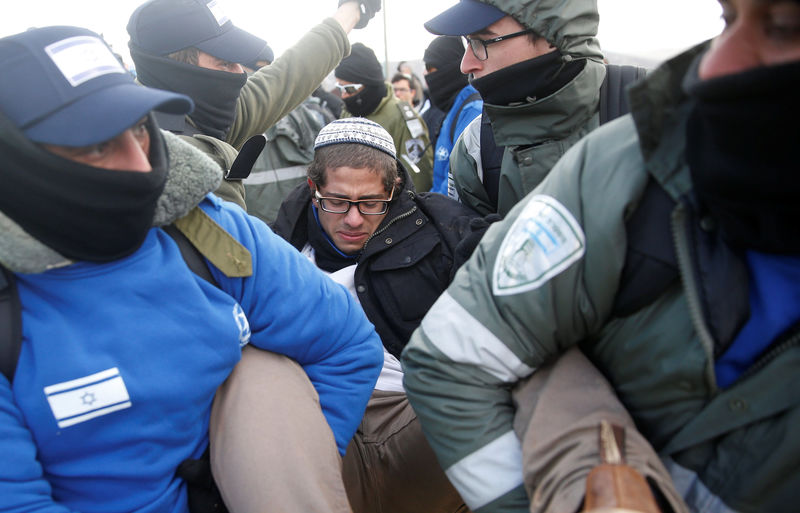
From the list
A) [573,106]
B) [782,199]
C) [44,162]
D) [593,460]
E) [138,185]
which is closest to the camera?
[782,199]

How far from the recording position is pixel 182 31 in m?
2.74

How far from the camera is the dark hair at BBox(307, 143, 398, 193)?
268 centimetres

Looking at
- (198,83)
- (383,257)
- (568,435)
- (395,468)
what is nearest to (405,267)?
(383,257)

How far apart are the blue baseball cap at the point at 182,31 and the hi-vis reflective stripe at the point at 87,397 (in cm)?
187

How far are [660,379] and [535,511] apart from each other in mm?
363

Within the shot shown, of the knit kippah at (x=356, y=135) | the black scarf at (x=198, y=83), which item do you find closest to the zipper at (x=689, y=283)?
the knit kippah at (x=356, y=135)

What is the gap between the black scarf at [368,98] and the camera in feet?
20.3

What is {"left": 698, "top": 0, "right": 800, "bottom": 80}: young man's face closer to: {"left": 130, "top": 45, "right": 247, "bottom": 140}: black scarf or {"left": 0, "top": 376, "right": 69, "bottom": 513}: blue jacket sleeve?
{"left": 0, "top": 376, "right": 69, "bottom": 513}: blue jacket sleeve

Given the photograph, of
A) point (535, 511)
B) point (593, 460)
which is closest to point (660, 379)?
point (593, 460)

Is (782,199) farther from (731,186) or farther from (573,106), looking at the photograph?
(573,106)

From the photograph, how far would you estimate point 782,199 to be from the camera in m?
0.99

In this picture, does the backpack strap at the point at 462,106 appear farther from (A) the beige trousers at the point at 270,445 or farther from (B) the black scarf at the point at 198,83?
(A) the beige trousers at the point at 270,445

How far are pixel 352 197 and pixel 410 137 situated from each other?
3.31 metres

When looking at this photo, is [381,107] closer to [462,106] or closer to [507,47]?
[462,106]
